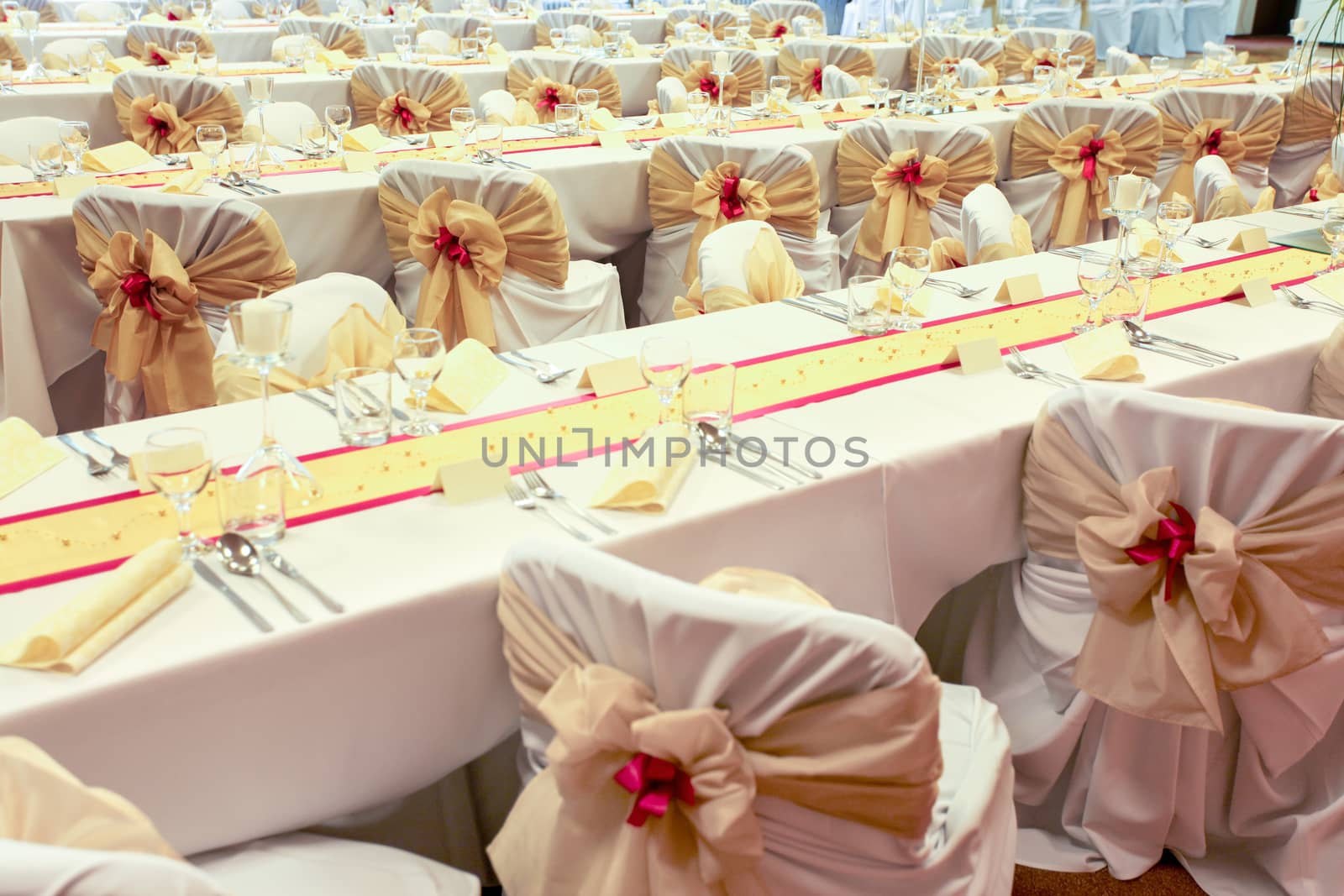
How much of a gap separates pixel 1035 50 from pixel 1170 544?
7363 millimetres

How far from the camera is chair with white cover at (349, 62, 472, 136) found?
518 centimetres

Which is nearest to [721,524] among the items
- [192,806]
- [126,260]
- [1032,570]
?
[1032,570]

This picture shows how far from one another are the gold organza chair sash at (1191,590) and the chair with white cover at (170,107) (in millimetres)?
3944

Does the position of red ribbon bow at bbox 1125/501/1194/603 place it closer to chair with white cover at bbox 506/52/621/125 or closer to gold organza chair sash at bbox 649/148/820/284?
gold organza chair sash at bbox 649/148/820/284

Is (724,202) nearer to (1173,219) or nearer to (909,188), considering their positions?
(909,188)

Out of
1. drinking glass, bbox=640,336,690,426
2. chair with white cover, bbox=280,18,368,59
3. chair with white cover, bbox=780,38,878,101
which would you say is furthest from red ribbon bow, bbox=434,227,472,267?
chair with white cover, bbox=280,18,368,59

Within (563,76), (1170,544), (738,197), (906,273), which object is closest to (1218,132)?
(738,197)

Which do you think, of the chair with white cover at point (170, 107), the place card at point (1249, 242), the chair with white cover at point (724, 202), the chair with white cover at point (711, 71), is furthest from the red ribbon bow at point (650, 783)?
the chair with white cover at point (711, 71)

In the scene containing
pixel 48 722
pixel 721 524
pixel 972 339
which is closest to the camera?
pixel 48 722

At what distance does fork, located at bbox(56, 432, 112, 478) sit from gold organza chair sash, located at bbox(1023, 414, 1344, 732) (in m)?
1.52

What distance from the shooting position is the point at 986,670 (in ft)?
7.42

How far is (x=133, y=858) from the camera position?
2.96 ft

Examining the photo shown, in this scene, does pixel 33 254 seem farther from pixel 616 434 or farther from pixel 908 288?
pixel 908 288

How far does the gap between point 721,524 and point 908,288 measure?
97cm
